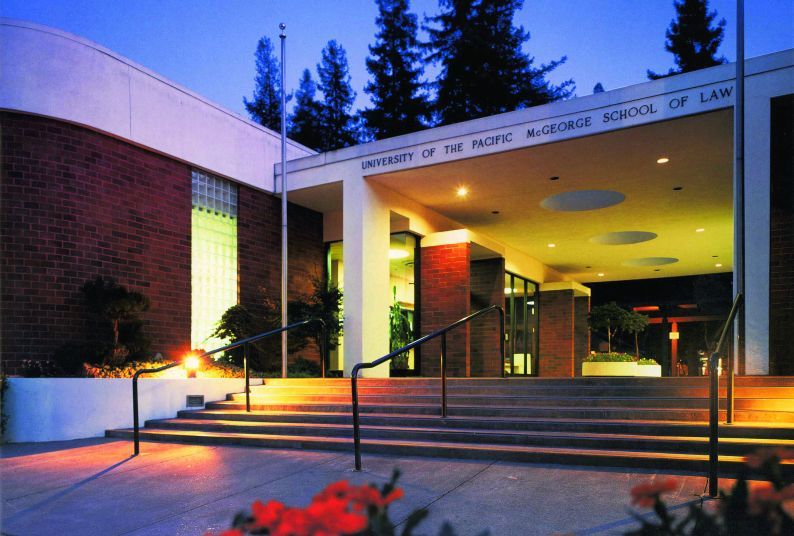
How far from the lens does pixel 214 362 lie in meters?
10.3

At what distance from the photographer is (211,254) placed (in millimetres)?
11227

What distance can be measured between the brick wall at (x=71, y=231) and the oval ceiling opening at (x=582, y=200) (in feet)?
24.4

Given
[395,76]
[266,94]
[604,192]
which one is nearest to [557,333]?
[604,192]

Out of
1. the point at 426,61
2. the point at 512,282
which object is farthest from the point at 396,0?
the point at 512,282

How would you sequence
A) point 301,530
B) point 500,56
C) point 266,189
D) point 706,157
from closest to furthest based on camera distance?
1. point 301,530
2. point 706,157
3. point 266,189
4. point 500,56

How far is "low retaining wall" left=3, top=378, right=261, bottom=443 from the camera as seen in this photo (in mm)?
7406

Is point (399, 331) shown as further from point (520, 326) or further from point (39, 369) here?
point (39, 369)

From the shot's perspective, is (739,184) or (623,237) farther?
(623,237)

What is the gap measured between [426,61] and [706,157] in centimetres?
1861

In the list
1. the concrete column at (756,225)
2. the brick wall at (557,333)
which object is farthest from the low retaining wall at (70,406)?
the brick wall at (557,333)

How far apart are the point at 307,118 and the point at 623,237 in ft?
58.9

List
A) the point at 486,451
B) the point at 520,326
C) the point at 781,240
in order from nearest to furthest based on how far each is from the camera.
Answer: the point at 486,451, the point at 781,240, the point at 520,326

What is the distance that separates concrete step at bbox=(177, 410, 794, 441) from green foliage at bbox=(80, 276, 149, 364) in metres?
1.63

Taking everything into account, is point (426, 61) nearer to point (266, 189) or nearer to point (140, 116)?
point (266, 189)
